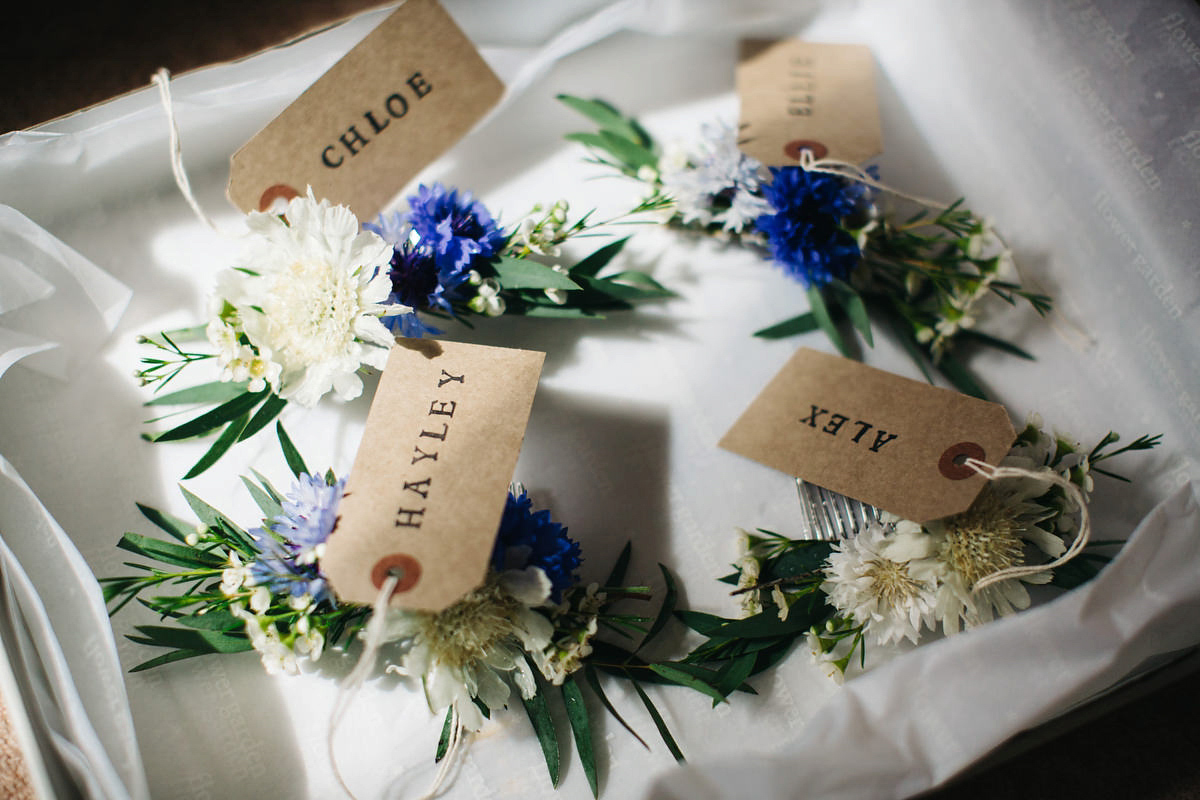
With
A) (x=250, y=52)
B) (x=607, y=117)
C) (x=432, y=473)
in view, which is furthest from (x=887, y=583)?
(x=250, y=52)

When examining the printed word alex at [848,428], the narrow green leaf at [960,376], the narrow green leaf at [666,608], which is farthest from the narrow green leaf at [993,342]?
the narrow green leaf at [666,608]

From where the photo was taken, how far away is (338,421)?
0.82 meters

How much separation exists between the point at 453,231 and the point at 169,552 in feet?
1.34

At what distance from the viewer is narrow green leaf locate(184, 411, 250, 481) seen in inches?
29.2

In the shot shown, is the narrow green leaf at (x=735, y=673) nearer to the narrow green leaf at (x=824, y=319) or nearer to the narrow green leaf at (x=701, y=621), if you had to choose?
the narrow green leaf at (x=701, y=621)

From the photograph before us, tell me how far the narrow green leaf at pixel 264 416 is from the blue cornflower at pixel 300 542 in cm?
12

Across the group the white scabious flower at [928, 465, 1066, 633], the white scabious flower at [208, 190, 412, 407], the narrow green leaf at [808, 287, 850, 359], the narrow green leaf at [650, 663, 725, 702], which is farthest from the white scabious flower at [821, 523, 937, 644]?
the white scabious flower at [208, 190, 412, 407]

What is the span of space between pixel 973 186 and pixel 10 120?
4.22 ft

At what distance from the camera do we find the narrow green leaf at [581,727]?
2.26ft

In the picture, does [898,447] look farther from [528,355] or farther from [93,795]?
[93,795]

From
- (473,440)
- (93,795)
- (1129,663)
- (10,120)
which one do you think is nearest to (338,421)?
(473,440)

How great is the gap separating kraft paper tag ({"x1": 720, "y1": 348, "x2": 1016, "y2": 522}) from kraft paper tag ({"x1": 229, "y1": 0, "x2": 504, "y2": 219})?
48 centimetres

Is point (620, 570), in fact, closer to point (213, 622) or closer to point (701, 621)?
point (701, 621)

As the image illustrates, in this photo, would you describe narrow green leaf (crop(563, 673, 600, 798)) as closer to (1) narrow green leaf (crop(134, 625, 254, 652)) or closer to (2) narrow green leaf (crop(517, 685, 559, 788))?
(2) narrow green leaf (crop(517, 685, 559, 788))
